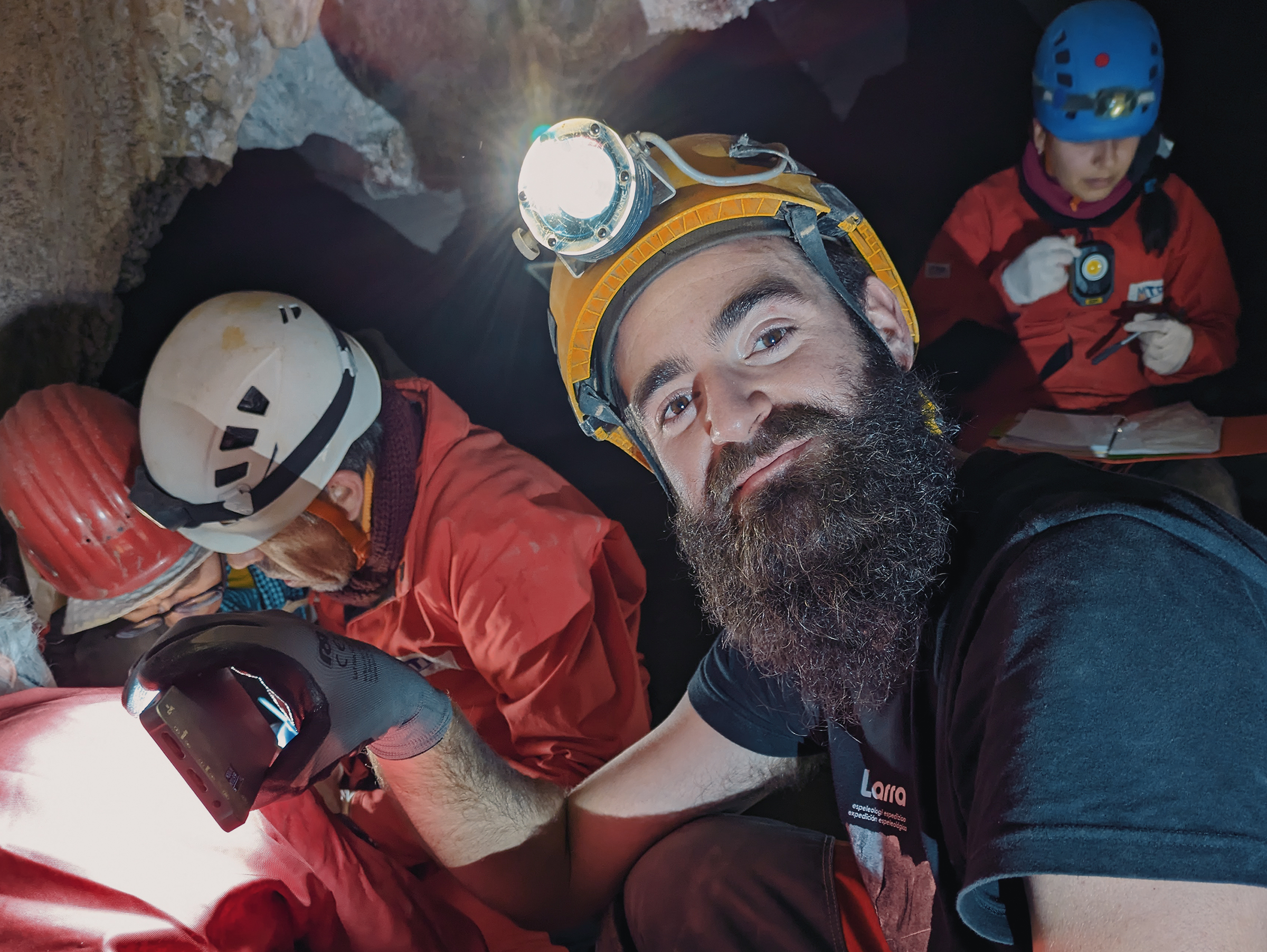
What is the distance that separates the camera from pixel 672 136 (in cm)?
287

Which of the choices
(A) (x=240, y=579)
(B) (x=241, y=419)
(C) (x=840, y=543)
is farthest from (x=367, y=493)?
(C) (x=840, y=543)

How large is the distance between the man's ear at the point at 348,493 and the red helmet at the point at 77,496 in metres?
0.57

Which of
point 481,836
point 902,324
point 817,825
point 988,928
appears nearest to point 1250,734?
point 988,928

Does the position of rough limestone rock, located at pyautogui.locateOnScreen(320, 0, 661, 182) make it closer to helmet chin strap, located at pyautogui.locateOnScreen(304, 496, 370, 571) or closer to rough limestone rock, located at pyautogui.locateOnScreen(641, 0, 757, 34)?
rough limestone rock, located at pyautogui.locateOnScreen(641, 0, 757, 34)

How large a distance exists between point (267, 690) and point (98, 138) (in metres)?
2.36

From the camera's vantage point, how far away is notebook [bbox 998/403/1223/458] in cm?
274

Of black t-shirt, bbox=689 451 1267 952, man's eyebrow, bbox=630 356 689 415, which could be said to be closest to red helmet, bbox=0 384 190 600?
man's eyebrow, bbox=630 356 689 415

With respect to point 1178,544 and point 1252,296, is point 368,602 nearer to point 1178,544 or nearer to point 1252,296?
point 1178,544

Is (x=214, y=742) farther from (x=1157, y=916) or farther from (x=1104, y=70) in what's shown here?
(x=1104, y=70)

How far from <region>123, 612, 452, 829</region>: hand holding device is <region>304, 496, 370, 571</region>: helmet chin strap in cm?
100

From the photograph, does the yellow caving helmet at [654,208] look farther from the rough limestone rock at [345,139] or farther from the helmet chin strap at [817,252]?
the rough limestone rock at [345,139]

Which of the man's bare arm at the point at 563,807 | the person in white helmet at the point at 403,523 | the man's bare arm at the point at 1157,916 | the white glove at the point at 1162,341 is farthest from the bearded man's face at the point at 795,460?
the white glove at the point at 1162,341

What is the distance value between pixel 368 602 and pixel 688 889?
1.50 meters

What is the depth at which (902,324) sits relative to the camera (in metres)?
1.96
